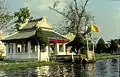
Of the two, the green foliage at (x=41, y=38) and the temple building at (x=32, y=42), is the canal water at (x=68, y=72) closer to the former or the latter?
the green foliage at (x=41, y=38)

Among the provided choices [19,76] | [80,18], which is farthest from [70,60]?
[80,18]

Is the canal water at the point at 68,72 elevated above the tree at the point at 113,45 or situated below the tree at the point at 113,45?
below

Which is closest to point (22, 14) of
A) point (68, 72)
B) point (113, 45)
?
point (113, 45)

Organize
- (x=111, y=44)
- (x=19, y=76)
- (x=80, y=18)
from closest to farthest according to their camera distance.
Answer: (x=19, y=76) < (x=80, y=18) < (x=111, y=44)

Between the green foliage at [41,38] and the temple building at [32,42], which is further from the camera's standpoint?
the temple building at [32,42]

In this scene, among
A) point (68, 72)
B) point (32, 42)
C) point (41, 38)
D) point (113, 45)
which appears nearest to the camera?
point (68, 72)

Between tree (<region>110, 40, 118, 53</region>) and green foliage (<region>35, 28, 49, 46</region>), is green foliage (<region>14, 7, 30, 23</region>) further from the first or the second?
green foliage (<region>35, 28, 49, 46</region>)

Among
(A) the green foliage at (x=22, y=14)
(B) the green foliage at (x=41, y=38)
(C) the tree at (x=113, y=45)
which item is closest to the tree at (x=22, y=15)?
(A) the green foliage at (x=22, y=14)

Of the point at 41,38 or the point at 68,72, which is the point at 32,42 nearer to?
the point at 41,38

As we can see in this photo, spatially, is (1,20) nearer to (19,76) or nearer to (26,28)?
(26,28)

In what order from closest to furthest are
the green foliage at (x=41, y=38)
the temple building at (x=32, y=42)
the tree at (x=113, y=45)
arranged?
the green foliage at (x=41, y=38) < the temple building at (x=32, y=42) < the tree at (x=113, y=45)

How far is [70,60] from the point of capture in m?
40.3

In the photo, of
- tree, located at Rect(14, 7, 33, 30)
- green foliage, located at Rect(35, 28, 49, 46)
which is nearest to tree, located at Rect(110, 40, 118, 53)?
tree, located at Rect(14, 7, 33, 30)

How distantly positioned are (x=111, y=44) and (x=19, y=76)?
6565 centimetres
